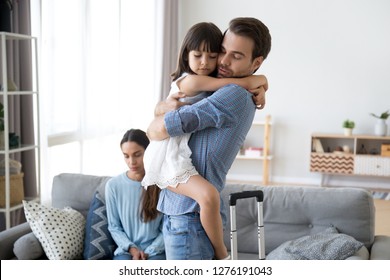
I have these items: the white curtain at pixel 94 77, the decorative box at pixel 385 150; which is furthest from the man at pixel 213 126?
the decorative box at pixel 385 150

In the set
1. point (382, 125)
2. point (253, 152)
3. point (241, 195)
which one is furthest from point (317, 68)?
point (241, 195)

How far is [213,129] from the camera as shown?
1.38 metres

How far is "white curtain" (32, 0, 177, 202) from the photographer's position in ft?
13.2

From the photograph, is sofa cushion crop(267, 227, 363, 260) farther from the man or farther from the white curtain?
the white curtain

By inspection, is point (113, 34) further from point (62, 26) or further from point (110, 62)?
point (62, 26)

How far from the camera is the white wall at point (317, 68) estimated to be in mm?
6352

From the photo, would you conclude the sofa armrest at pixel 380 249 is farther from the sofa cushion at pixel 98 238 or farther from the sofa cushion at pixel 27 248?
the sofa cushion at pixel 27 248

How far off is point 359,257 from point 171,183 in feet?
4.02

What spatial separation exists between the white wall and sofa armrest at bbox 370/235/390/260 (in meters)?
3.98

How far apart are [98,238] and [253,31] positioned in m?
1.54

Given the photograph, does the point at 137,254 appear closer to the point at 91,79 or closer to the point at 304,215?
the point at 304,215

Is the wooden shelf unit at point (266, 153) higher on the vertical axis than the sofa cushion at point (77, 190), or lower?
lower

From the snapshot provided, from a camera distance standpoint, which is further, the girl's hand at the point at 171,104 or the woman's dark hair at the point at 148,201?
the woman's dark hair at the point at 148,201

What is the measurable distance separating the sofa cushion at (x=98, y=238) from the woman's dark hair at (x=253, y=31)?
1469 mm
